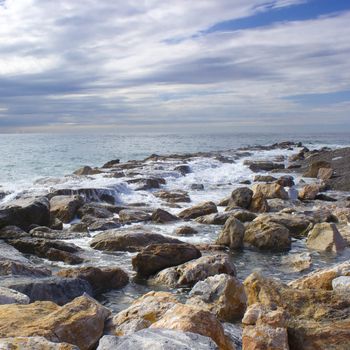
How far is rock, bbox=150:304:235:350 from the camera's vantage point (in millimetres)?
5094

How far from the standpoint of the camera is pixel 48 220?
1703 centimetres

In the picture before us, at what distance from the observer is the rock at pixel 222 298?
313 inches

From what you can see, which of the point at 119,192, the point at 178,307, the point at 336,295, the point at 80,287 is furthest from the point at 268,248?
the point at 119,192

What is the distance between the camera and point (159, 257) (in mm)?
11445

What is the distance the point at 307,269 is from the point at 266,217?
3564mm

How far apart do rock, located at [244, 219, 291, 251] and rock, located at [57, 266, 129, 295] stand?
5.01 m

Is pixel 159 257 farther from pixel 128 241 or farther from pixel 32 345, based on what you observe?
pixel 32 345

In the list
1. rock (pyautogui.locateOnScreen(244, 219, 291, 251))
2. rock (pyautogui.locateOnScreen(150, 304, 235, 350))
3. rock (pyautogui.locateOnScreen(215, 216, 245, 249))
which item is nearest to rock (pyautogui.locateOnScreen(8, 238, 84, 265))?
rock (pyautogui.locateOnScreen(215, 216, 245, 249))

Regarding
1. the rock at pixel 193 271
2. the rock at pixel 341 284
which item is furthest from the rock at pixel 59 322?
the rock at pixel 193 271

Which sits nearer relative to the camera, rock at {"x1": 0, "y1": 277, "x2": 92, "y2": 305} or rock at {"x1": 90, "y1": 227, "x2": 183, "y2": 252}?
rock at {"x1": 0, "y1": 277, "x2": 92, "y2": 305}

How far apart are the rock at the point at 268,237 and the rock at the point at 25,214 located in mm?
7321

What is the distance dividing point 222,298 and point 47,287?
3.09 meters

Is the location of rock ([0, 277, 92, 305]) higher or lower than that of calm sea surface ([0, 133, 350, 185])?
higher

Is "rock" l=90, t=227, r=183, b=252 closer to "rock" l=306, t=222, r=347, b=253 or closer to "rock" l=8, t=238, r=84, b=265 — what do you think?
"rock" l=8, t=238, r=84, b=265
